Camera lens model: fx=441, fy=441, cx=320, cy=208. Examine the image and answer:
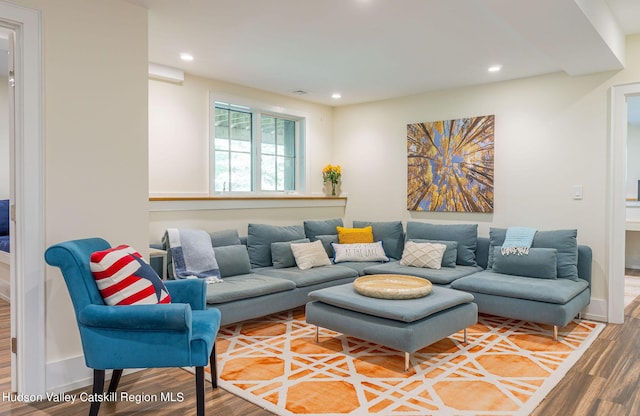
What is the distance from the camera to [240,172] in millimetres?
5211

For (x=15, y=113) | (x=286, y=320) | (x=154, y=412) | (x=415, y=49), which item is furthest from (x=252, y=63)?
(x=154, y=412)

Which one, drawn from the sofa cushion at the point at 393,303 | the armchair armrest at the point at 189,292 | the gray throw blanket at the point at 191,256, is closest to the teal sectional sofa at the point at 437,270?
A: the gray throw blanket at the point at 191,256

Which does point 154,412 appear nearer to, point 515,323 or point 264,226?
point 264,226

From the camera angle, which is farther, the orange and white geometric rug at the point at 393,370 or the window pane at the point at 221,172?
the window pane at the point at 221,172

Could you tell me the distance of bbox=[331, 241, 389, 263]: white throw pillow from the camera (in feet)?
16.7

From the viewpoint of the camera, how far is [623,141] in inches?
157

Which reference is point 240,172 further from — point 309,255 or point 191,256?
point 191,256

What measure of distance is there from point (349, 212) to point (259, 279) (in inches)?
97.3

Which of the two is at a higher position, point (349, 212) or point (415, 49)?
point (415, 49)

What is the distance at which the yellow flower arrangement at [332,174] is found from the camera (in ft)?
19.9

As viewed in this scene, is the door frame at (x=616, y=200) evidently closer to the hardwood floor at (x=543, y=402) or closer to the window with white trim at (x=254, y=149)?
the hardwood floor at (x=543, y=402)

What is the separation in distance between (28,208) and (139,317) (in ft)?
3.31

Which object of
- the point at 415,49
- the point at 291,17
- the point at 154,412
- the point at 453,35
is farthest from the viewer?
the point at 415,49

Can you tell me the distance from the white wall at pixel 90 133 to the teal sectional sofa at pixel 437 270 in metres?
1.04
